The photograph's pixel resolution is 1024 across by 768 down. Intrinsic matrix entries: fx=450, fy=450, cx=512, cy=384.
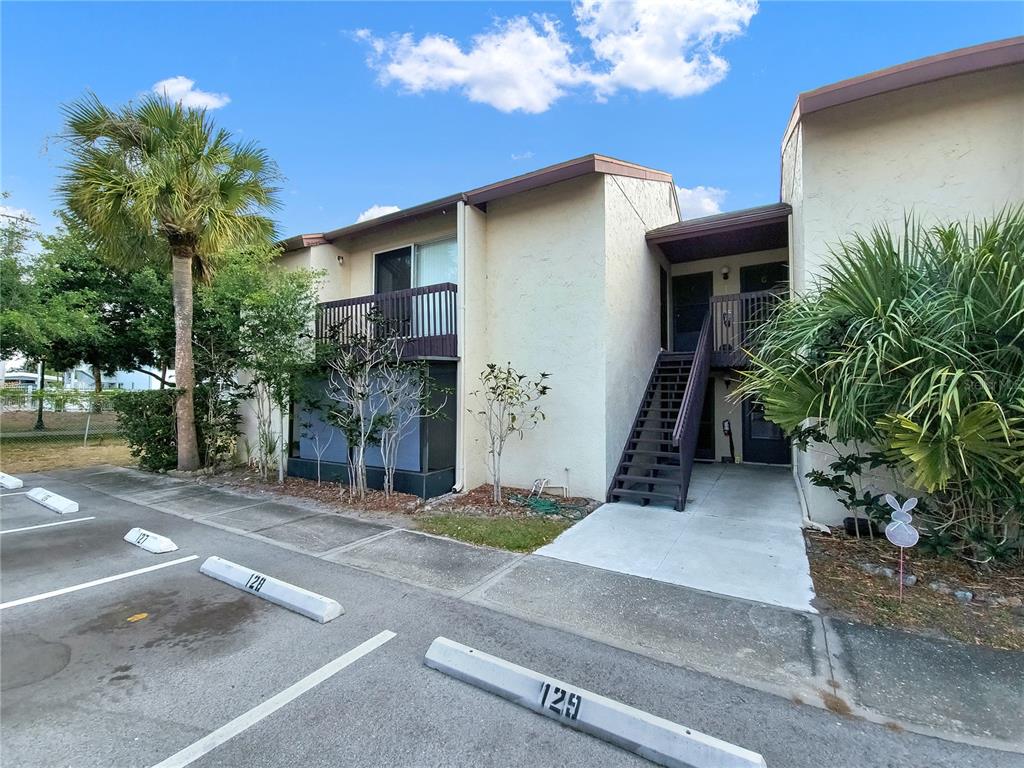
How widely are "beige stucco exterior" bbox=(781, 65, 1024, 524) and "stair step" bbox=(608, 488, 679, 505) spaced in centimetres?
190

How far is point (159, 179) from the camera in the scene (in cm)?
812

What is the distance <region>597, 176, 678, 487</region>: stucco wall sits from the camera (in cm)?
771

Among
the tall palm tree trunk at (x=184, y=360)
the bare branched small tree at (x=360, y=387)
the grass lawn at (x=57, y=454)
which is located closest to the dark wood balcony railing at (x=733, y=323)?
the bare branched small tree at (x=360, y=387)

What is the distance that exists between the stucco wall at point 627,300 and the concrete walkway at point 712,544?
1.46 m

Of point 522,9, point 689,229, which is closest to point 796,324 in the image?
point 689,229

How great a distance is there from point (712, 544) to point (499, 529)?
8.82ft

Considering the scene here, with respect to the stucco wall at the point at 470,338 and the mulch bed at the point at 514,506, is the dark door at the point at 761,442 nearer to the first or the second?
the mulch bed at the point at 514,506

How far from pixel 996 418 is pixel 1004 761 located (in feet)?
8.41

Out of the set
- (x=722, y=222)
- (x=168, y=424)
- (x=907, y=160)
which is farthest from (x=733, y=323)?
(x=168, y=424)

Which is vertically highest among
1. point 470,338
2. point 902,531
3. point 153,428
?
point 470,338

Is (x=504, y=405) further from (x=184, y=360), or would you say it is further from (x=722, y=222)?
(x=184, y=360)

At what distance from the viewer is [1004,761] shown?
2297mm

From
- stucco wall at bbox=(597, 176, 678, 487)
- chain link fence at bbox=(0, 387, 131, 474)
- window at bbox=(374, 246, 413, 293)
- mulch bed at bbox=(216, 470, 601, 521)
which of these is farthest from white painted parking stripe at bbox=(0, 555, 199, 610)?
chain link fence at bbox=(0, 387, 131, 474)

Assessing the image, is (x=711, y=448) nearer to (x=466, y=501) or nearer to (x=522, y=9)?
(x=466, y=501)
